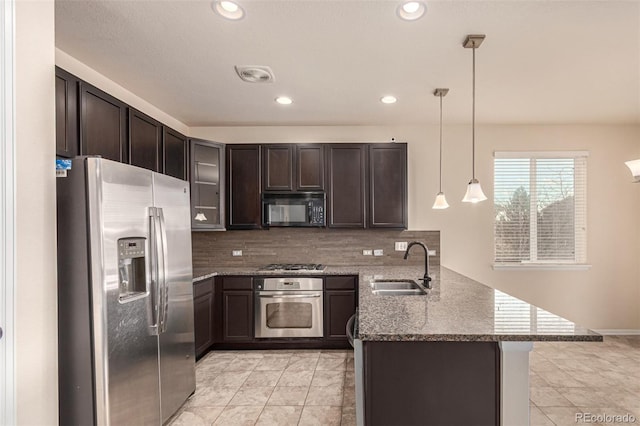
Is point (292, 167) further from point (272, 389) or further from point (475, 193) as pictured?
point (272, 389)

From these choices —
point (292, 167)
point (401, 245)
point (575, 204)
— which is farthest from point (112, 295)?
point (575, 204)

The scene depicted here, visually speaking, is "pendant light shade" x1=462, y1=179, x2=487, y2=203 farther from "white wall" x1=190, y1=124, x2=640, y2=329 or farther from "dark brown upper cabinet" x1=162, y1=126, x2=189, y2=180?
"dark brown upper cabinet" x1=162, y1=126, x2=189, y2=180

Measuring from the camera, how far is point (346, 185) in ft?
13.1

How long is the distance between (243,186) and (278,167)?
47 centimetres

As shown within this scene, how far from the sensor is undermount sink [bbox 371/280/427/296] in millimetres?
2670

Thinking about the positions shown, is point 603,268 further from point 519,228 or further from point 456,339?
point 456,339

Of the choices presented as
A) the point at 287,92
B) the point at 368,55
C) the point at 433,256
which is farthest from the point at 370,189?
the point at 368,55

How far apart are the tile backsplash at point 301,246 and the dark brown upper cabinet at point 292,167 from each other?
1.97 feet

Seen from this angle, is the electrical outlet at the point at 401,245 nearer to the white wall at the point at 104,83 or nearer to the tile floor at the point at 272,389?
the tile floor at the point at 272,389

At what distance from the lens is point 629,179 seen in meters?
4.14

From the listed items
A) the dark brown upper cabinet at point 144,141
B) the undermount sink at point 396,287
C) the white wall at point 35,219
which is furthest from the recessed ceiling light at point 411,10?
the dark brown upper cabinet at point 144,141

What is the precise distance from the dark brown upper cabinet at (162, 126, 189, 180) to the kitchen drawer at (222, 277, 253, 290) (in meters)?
1.21

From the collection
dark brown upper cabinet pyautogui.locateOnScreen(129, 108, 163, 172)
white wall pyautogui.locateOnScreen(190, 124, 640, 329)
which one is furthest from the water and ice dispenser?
white wall pyautogui.locateOnScreen(190, 124, 640, 329)

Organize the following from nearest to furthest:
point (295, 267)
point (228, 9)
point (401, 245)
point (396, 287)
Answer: point (228, 9) < point (396, 287) < point (295, 267) < point (401, 245)
